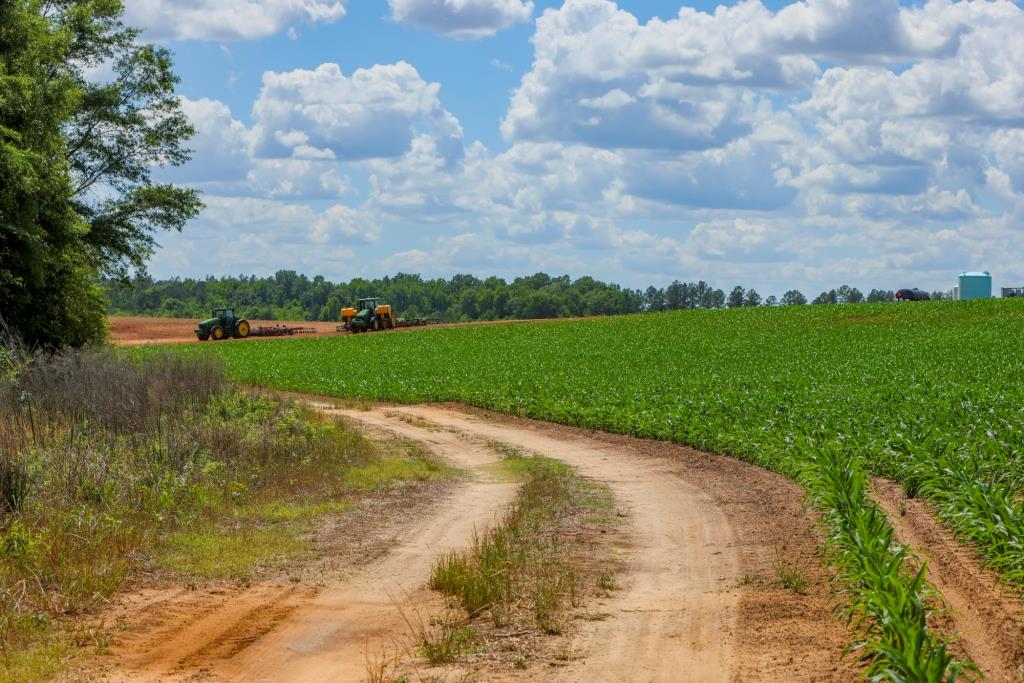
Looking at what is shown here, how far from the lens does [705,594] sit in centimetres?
1138

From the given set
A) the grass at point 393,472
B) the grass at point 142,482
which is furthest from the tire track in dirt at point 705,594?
the grass at point 142,482

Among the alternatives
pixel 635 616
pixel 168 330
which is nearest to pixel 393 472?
pixel 635 616

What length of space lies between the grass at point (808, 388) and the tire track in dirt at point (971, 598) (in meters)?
0.23

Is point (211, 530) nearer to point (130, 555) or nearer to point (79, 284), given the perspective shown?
point (130, 555)

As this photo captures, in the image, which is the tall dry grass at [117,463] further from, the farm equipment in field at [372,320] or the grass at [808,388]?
the farm equipment in field at [372,320]

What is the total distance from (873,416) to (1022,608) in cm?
1321

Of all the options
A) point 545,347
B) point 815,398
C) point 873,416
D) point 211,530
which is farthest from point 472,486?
point 545,347

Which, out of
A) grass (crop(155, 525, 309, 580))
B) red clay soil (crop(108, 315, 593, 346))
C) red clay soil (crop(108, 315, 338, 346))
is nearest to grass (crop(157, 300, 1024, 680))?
grass (crop(155, 525, 309, 580))

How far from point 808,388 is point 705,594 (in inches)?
784

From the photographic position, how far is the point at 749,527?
1516 cm

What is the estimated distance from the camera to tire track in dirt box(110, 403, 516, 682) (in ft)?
30.3

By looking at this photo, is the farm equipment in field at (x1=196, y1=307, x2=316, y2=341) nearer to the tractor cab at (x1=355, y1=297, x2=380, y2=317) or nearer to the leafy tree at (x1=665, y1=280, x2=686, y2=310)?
the tractor cab at (x1=355, y1=297, x2=380, y2=317)

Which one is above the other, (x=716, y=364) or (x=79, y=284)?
(x=79, y=284)

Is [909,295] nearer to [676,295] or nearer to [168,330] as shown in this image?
[168,330]
